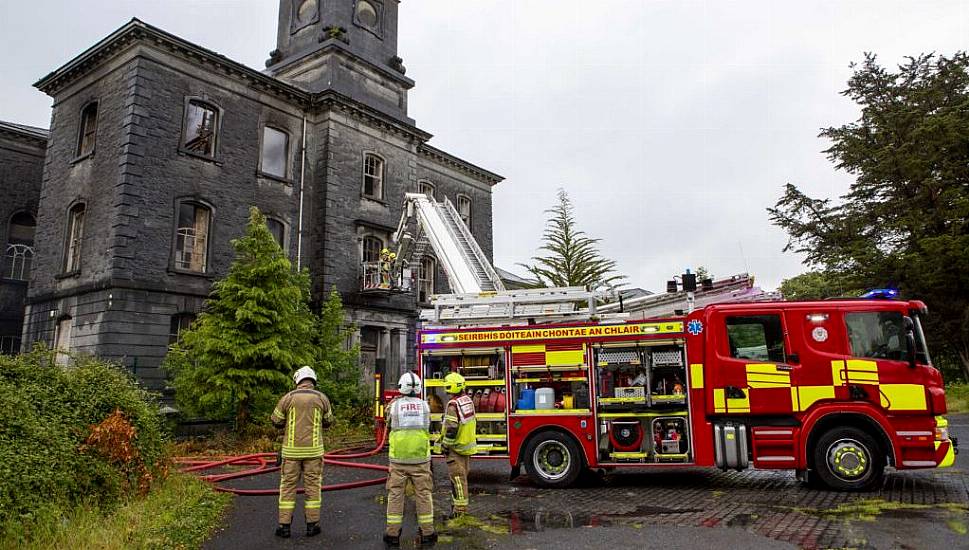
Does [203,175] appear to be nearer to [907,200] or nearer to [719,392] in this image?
[719,392]

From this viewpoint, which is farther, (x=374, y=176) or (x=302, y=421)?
(x=374, y=176)

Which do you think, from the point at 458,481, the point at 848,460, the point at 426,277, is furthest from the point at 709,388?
the point at 426,277

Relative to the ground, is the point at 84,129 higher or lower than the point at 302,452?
higher

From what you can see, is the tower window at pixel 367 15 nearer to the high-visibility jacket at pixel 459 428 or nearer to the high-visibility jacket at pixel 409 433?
the high-visibility jacket at pixel 459 428

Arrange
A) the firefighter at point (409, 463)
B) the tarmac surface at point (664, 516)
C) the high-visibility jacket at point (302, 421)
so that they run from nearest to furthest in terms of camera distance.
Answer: the tarmac surface at point (664, 516) < the firefighter at point (409, 463) < the high-visibility jacket at point (302, 421)

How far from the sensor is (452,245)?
16.2 meters

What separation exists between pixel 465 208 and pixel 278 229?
1117 cm

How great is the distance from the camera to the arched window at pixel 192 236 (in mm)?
18578

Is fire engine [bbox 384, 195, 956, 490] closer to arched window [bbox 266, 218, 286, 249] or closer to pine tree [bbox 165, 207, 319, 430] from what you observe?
pine tree [bbox 165, 207, 319, 430]

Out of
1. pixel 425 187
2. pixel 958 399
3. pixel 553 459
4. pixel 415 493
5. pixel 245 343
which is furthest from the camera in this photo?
pixel 425 187

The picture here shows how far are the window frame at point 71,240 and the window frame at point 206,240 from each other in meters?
2.76

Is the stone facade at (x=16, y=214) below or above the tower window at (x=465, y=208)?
below

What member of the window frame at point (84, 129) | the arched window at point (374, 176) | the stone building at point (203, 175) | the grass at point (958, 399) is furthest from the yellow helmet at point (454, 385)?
the grass at point (958, 399)

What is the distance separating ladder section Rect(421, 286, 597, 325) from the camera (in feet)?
35.1
